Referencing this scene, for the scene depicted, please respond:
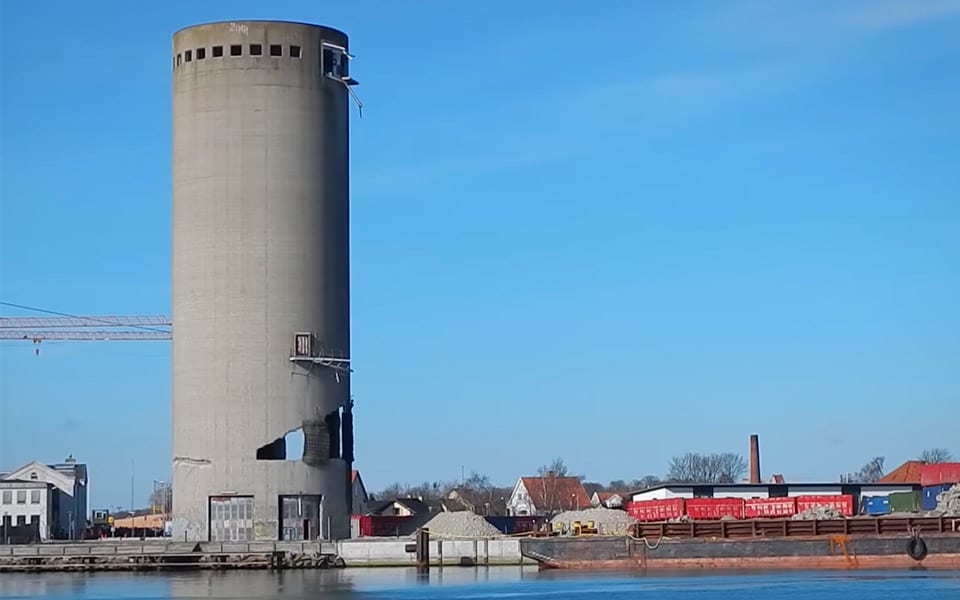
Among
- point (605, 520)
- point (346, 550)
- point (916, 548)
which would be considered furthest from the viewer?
point (605, 520)

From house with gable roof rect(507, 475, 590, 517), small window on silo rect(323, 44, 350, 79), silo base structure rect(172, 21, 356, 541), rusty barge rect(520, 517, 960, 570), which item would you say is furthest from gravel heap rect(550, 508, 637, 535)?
house with gable roof rect(507, 475, 590, 517)

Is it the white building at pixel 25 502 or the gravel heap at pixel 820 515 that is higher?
the white building at pixel 25 502

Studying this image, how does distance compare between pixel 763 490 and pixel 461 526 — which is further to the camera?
pixel 763 490

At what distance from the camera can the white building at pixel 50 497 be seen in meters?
115

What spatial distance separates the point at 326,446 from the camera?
81.9 metres

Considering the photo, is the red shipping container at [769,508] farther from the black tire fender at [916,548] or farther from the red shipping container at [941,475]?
the red shipping container at [941,475]

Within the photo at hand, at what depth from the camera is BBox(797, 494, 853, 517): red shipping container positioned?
82.2m

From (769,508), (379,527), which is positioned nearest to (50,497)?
(379,527)

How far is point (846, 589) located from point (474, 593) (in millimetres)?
12690

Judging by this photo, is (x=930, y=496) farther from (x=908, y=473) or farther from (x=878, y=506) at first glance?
(x=908, y=473)

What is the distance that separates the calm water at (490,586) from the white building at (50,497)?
39544mm

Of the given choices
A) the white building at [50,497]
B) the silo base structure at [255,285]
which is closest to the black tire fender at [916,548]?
the silo base structure at [255,285]

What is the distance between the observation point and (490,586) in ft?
201

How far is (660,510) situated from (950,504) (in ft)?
60.0
